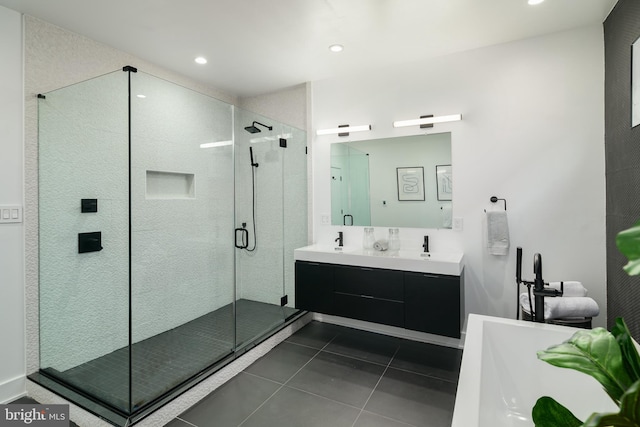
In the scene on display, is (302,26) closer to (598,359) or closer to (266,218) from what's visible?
(266,218)

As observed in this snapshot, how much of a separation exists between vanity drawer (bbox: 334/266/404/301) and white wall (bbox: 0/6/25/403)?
242 centimetres

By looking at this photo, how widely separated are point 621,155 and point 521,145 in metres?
0.67

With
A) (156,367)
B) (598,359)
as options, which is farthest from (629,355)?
(156,367)

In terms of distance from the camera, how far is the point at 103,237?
97.7 inches

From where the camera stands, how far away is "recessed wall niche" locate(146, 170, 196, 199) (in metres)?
2.65

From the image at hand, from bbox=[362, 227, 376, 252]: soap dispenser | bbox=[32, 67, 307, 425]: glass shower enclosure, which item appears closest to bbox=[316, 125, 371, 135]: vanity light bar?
bbox=[32, 67, 307, 425]: glass shower enclosure

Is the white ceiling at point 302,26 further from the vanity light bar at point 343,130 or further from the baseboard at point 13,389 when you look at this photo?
the baseboard at point 13,389

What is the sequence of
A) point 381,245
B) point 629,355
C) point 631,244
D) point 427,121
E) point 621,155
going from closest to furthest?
point 631,244 → point 629,355 → point 621,155 → point 427,121 → point 381,245

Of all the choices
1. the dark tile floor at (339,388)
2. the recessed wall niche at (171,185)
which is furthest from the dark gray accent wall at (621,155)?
the recessed wall niche at (171,185)

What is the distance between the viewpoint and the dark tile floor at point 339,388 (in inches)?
77.6

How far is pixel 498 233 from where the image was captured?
268 centimetres

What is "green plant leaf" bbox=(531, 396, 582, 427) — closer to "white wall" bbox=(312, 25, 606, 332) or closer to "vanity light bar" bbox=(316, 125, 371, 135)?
"white wall" bbox=(312, 25, 606, 332)

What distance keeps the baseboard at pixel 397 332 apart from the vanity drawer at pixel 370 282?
24.7 inches

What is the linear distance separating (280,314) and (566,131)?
3.08 meters
